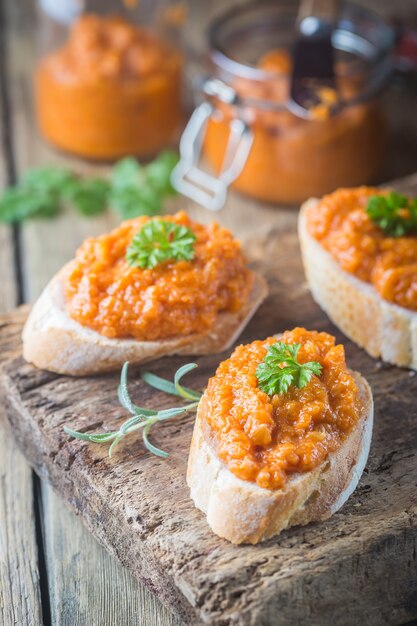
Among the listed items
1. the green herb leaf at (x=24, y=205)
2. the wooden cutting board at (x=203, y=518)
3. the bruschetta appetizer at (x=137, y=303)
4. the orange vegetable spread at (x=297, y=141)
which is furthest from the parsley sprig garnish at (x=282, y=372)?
the green herb leaf at (x=24, y=205)

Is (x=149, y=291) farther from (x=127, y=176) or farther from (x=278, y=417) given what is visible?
(x=127, y=176)

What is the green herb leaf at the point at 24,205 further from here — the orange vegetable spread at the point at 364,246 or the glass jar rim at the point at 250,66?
the orange vegetable spread at the point at 364,246

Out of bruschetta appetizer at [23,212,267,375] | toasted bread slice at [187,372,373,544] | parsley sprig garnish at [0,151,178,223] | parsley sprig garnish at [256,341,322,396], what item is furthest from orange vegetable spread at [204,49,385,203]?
toasted bread slice at [187,372,373,544]

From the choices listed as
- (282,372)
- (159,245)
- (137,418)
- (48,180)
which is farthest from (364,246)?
(48,180)

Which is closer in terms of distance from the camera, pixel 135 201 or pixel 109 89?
pixel 135 201

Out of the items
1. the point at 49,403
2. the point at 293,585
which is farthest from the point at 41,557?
the point at 293,585

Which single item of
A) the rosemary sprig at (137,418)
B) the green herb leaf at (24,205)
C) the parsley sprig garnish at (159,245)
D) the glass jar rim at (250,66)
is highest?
the glass jar rim at (250,66)

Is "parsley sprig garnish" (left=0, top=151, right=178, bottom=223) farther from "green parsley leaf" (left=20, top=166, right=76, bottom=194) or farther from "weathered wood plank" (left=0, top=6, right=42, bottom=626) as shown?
"weathered wood plank" (left=0, top=6, right=42, bottom=626)
